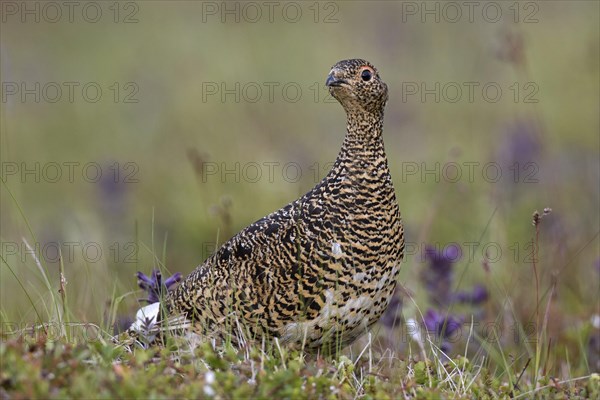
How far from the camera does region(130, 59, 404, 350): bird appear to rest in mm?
4254

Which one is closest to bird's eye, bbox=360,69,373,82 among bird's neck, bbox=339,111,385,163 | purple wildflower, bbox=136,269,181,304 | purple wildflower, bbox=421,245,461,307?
bird's neck, bbox=339,111,385,163

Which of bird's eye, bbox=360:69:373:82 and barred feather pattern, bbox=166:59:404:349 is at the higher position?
bird's eye, bbox=360:69:373:82

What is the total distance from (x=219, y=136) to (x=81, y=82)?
3088 mm

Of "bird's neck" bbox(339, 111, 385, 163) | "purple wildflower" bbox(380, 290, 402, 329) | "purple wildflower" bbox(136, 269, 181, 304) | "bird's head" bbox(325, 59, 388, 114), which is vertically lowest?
"purple wildflower" bbox(380, 290, 402, 329)

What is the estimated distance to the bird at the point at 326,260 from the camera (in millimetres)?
4254

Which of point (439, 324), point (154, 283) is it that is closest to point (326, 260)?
point (154, 283)

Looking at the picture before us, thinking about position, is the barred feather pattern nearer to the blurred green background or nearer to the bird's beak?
the bird's beak

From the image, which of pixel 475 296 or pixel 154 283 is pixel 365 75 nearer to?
pixel 154 283

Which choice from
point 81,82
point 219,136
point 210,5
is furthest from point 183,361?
point 210,5

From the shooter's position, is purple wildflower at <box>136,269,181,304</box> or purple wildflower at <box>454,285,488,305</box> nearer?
purple wildflower at <box>136,269,181,304</box>

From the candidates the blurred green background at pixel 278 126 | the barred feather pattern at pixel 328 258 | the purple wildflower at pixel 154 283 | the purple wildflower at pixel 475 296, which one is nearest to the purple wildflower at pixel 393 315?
the purple wildflower at pixel 475 296

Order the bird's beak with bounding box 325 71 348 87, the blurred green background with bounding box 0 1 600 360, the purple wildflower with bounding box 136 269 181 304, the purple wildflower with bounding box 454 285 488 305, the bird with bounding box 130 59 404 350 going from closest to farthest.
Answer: the bird with bounding box 130 59 404 350, the bird's beak with bounding box 325 71 348 87, the purple wildflower with bounding box 136 269 181 304, the purple wildflower with bounding box 454 285 488 305, the blurred green background with bounding box 0 1 600 360

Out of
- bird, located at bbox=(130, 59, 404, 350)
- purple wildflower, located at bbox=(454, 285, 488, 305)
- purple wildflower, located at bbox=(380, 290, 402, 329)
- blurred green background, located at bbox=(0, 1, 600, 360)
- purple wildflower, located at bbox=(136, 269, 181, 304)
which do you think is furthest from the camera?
blurred green background, located at bbox=(0, 1, 600, 360)

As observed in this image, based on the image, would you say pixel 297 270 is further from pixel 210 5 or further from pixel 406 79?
pixel 210 5
